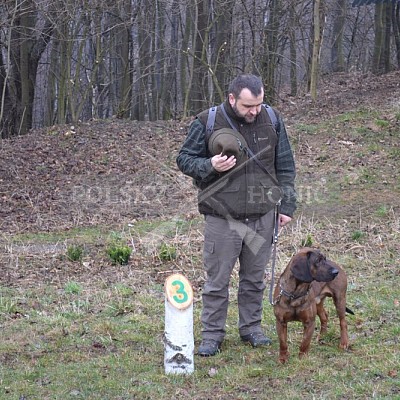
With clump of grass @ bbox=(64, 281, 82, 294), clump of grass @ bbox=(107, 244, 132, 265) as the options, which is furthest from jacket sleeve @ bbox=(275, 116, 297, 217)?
clump of grass @ bbox=(107, 244, 132, 265)

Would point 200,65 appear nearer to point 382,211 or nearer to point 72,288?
point 382,211

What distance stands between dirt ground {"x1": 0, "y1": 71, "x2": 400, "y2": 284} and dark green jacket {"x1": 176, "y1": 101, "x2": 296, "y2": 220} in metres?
3.72

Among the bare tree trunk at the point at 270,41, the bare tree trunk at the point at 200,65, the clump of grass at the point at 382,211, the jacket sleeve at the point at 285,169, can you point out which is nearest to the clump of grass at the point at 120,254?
the jacket sleeve at the point at 285,169

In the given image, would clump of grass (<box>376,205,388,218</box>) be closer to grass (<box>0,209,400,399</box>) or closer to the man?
grass (<box>0,209,400,399</box>)

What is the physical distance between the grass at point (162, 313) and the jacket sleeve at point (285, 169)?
3.70 feet

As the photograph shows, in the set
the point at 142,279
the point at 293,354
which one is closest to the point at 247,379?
the point at 293,354

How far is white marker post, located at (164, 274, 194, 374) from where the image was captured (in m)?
5.03

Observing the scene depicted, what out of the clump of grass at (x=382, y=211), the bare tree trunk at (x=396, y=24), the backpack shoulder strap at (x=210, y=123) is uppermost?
the bare tree trunk at (x=396, y=24)

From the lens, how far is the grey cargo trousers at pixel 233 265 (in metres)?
5.49

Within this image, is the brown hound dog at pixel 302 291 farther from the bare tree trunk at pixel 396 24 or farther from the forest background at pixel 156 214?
the bare tree trunk at pixel 396 24

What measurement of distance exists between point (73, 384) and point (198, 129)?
2.04 m

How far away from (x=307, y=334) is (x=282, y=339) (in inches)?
7.2

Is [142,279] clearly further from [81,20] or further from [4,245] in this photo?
[81,20]

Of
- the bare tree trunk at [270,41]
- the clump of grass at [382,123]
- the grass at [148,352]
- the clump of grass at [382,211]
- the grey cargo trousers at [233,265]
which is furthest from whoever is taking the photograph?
the bare tree trunk at [270,41]
